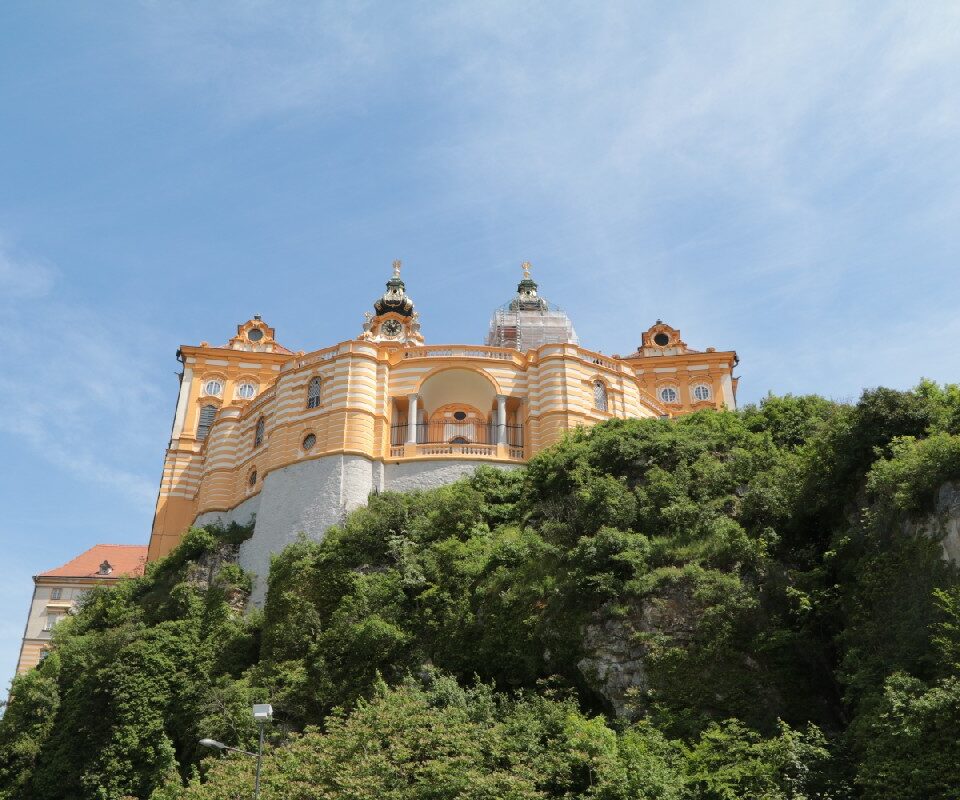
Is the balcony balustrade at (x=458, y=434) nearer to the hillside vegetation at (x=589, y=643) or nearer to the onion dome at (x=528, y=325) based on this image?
the hillside vegetation at (x=589, y=643)

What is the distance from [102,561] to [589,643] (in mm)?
51224

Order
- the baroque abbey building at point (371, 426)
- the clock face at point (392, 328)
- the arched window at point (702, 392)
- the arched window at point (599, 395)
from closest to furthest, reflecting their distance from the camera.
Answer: the baroque abbey building at point (371, 426) → the arched window at point (599, 395) → the arched window at point (702, 392) → the clock face at point (392, 328)

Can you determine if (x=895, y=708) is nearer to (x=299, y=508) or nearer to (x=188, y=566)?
(x=299, y=508)

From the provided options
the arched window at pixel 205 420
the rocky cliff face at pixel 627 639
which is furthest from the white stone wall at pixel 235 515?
the rocky cliff face at pixel 627 639

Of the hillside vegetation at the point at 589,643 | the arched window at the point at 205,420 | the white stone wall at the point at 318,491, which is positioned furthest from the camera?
the arched window at the point at 205,420

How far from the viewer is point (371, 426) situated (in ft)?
130

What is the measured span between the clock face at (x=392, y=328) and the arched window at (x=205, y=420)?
405 inches

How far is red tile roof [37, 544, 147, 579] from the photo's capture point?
67.2 meters

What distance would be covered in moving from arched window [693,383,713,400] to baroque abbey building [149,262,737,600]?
4623 millimetres

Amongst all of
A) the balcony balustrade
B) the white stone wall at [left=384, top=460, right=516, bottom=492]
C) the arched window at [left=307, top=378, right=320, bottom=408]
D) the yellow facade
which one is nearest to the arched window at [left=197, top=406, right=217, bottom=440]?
the yellow facade

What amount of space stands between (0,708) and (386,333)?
89.9 feet

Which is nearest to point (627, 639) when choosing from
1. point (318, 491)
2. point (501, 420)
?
point (318, 491)

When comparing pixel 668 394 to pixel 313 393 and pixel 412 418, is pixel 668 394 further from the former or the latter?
pixel 313 393

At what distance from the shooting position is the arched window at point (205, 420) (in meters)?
51.9
